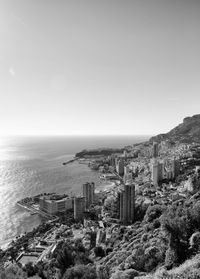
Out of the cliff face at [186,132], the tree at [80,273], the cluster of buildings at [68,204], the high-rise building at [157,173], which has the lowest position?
the cluster of buildings at [68,204]

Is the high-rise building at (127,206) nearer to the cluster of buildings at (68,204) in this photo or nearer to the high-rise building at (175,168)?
the cluster of buildings at (68,204)

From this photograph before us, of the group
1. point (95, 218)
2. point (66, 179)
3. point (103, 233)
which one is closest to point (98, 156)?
point (66, 179)

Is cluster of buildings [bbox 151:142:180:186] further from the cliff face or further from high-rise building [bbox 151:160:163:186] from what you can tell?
the cliff face

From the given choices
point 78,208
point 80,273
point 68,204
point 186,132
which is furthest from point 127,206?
point 186,132

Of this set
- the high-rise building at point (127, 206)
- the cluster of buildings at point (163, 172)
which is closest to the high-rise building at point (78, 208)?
the high-rise building at point (127, 206)

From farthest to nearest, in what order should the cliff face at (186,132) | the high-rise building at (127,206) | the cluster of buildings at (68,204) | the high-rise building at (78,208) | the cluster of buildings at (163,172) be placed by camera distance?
the cliff face at (186,132), the cluster of buildings at (163,172), the cluster of buildings at (68,204), the high-rise building at (78,208), the high-rise building at (127,206)

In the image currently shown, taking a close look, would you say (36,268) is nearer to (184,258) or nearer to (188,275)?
(184,258)

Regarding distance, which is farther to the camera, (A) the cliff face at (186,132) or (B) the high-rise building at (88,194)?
(A) the cliff face at (186,132)
